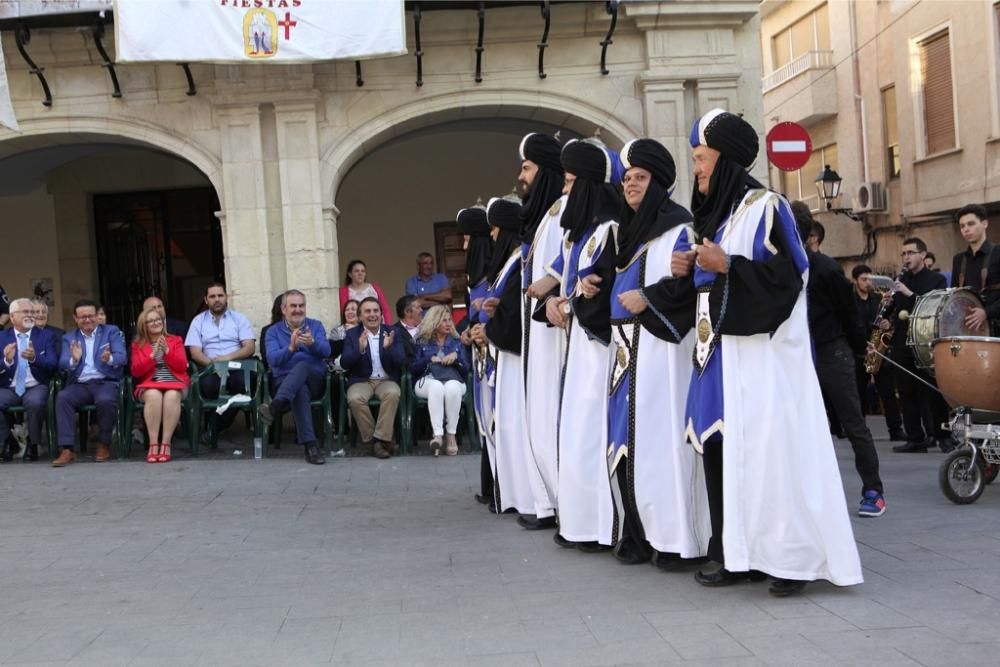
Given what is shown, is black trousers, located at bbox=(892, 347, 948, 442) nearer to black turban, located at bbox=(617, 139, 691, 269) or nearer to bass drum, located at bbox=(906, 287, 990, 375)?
bass drum, located at bbox=(906, 287, 990, 375)

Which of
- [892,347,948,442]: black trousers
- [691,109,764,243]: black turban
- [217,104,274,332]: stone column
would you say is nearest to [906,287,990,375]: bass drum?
[892,347,948,442]: black trousers

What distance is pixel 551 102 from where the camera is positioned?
40.5 ft

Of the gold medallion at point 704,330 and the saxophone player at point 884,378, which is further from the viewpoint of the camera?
the saxophone player at point 884,378

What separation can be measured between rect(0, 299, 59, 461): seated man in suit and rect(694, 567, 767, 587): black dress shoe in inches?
293

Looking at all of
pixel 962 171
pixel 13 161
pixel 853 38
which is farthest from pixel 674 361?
pixel 853 38

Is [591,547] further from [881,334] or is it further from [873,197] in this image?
[873,197]

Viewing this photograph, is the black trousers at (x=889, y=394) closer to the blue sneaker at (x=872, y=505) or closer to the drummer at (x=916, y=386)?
the drummer at (x=916, y=386)

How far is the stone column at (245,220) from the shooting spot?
1195 cm

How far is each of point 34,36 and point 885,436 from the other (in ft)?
31.0

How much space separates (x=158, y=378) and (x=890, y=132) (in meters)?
18.6

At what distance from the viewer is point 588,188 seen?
6.06 m

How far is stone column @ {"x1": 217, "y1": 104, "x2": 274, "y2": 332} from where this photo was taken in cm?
1195

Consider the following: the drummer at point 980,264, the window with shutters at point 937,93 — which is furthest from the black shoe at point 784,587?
the window with shutters at point 937,93

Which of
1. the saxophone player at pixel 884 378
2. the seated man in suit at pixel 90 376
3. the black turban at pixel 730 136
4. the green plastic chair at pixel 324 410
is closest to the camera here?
the black turban at pixel 730 136
